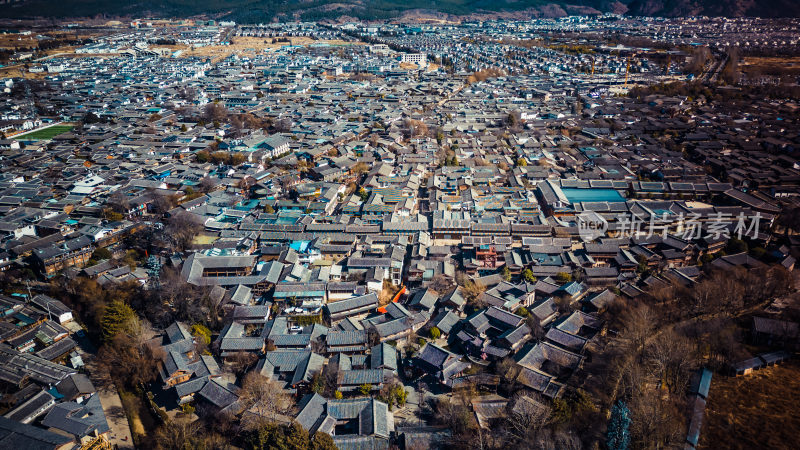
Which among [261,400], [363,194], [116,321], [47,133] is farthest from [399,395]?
[47,133]

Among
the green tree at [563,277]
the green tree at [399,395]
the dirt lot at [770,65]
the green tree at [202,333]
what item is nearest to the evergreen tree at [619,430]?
the green tree at [399,395]

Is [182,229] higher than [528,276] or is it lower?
higher

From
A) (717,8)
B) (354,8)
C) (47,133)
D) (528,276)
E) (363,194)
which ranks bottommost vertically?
(528,276)

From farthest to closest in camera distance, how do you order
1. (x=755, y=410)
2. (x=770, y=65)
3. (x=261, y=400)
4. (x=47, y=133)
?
(x=770, y=65) → (x=47, y=133) → (x=261, y=400) → (x=755, y=410)

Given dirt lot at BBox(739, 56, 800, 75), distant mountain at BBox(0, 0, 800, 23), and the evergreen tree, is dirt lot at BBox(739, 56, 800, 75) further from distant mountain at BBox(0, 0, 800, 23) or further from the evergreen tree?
the evergreen tree

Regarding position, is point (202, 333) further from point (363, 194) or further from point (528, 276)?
point (363, 194)

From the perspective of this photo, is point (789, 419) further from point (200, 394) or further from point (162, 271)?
point (162, 271)

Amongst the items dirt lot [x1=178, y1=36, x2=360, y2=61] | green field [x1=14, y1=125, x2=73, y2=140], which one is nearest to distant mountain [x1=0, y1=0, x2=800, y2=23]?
dirt lot [x1=178, y1=36, x2=360, y2=61]
